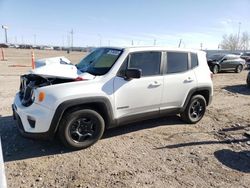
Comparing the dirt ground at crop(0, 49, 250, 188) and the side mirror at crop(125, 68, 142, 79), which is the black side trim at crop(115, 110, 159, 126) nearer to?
the dirt ground at crop(0, 49, 250, 188)

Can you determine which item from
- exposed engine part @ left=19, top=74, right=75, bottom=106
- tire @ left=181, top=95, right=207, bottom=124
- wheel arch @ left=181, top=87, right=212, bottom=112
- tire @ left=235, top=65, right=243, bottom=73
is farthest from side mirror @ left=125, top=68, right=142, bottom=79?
tire @ left=235, top=65, right=243, bottom=73

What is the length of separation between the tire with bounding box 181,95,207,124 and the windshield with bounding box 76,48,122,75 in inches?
85.7

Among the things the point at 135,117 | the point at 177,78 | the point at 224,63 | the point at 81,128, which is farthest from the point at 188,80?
the point at 224,63

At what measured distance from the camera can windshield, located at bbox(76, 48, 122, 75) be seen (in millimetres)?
4547

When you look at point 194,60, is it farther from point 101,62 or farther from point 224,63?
point 224,63

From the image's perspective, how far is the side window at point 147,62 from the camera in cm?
470

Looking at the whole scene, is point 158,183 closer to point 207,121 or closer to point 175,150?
point 175,150

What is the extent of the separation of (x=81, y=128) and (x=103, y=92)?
2.39 feet

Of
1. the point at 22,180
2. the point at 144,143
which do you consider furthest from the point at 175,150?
the point at 22,180

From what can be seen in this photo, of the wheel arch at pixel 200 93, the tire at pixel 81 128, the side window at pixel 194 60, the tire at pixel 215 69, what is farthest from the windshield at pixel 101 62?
the tire at pixel 215 69

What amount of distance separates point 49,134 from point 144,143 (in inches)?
69.1

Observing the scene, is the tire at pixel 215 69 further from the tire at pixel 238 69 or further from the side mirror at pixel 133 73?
the side mirror at pixel 133 73

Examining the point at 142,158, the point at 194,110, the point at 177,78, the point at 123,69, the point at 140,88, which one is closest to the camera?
the point at 142,158

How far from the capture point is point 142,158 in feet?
13.5
